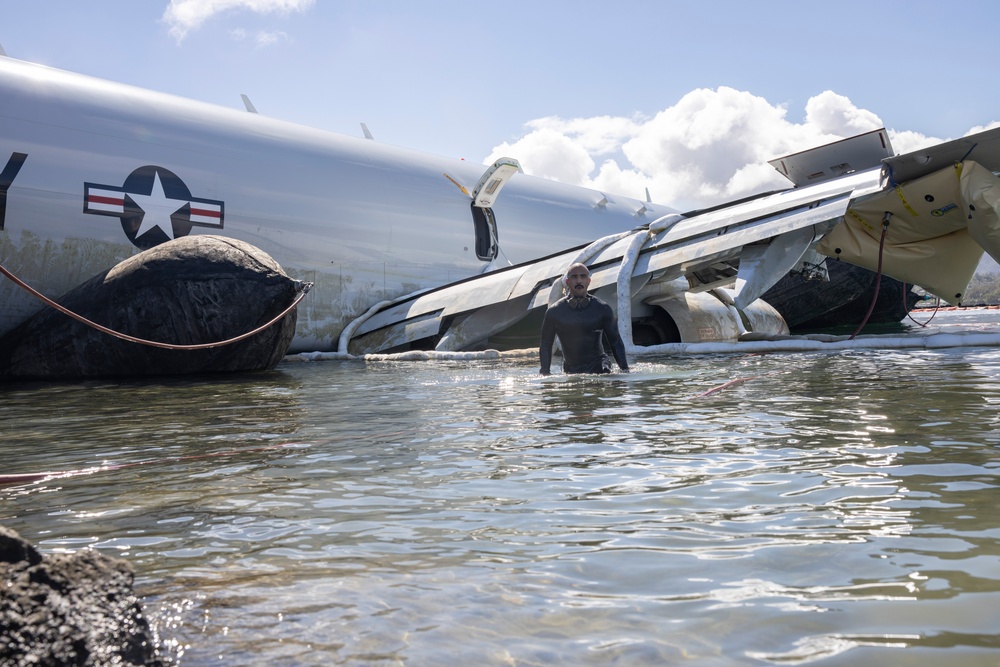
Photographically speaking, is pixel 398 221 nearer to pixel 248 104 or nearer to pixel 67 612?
pixel 248 104

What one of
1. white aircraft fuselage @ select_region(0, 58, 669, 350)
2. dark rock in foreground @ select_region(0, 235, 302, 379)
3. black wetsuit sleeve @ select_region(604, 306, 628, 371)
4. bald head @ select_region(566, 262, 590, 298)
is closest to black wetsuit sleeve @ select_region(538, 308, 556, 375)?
bald head @ select_region(566, 262, 590, 298)

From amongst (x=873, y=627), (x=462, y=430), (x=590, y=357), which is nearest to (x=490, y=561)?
(x=873, y=627)

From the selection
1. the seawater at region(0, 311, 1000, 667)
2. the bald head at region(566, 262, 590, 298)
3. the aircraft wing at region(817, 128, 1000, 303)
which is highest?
the aircraft wing at region(817, 128, 1000, 303)

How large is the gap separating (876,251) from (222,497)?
16.1m

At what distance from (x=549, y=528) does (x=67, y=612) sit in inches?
74.8

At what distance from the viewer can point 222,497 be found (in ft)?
14.0

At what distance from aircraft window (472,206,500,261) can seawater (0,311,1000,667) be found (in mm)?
12940

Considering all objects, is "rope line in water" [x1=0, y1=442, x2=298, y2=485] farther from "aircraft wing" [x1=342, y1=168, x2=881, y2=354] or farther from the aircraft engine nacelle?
the aircraft engine nacelle

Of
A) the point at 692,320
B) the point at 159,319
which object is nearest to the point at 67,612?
the point at 159,319

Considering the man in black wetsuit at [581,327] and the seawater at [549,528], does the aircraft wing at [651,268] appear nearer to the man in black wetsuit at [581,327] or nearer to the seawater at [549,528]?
the man in black wetsuit at [581,327]

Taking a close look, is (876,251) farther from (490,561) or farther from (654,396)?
(490,561)

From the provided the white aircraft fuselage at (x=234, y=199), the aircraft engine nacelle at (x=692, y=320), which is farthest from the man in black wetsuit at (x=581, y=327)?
the white aircraft fuselage at (x=234, y=199)

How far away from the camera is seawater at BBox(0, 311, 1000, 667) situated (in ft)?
7.78

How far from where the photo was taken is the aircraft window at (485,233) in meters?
20.2
